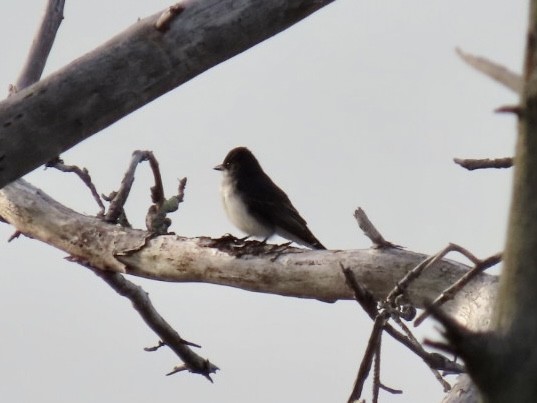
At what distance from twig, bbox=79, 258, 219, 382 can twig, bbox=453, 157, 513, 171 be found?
394 cm

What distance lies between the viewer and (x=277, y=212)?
10484 millimetres

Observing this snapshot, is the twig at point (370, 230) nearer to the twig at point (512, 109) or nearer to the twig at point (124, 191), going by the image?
the twig at point (124, 191)

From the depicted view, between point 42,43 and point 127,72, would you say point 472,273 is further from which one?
point 42,43

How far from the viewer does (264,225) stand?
10.4m

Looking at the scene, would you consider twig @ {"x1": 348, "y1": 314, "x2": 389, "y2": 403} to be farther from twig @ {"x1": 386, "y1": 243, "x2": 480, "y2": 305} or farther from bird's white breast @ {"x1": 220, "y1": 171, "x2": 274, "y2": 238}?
bird's white breast @ {"x1": 220, "y1": 171, "x2": 274, "y2": 238}

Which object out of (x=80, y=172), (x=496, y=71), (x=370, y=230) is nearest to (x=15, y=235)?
(x=80, y=172)

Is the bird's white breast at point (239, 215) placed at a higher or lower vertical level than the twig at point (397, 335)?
higher

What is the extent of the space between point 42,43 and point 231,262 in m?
2.45

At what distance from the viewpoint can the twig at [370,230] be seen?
211 inches

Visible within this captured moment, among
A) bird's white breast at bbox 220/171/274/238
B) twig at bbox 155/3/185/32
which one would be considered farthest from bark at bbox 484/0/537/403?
bird's white breast at bbox 220/171/274/238

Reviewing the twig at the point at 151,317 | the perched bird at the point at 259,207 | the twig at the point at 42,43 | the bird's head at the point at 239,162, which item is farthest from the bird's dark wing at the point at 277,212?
the twig at the point at 42,43

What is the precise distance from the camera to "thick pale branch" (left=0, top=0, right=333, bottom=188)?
4.02 meters

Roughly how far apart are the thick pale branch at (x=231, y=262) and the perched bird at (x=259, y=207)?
2.73 m

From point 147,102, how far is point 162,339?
377 centimetres
